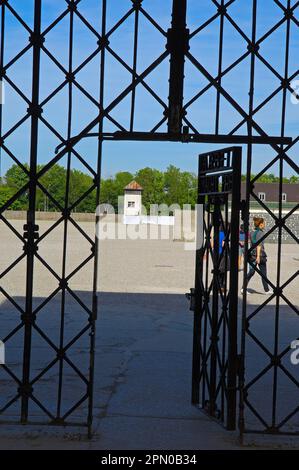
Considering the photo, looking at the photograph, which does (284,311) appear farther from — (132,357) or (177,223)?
(177,223)

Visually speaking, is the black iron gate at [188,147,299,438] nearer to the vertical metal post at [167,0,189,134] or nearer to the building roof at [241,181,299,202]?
the vertical metal post at [167,0,189,134]

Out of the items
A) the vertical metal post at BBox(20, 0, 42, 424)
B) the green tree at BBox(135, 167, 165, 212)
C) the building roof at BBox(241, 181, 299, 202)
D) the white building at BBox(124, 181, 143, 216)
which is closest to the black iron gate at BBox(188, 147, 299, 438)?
the vertical metal post at BBox(20, 0, 42, 424)

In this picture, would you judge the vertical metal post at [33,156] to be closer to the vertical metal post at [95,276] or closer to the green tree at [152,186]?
the vertical metal post at [95,276]

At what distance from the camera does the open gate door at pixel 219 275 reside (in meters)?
6.27

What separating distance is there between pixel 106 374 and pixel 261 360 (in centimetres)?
215

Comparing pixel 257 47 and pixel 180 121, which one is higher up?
pixel 257 47

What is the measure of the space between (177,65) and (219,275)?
1758 mm

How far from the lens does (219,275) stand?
6.68m

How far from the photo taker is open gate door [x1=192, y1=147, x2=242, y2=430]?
6270mm

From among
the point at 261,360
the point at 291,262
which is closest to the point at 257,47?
the point at 261,360

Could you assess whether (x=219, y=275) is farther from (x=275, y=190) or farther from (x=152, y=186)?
(x=152, y=186)

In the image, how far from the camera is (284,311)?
15047mm

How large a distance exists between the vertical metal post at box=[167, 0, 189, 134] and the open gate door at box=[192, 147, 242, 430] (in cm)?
49

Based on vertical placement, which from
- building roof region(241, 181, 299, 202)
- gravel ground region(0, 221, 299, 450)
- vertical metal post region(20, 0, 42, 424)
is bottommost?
gravel ground region(0, 221, 299, 450)
